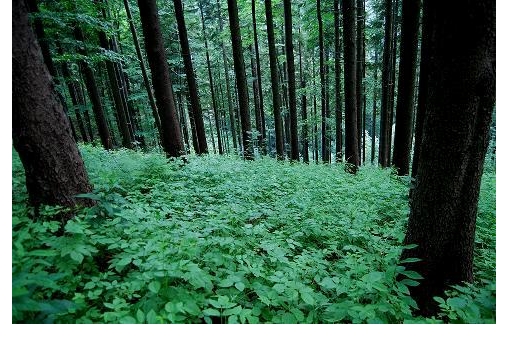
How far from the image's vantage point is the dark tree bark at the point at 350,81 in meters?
9.53

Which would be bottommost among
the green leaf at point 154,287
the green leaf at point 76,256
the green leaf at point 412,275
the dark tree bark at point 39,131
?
the green leaf at point 412,275

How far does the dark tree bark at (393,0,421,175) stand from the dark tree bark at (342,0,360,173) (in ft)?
5.74

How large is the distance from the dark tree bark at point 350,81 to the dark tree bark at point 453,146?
7.53 m

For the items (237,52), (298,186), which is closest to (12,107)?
(298,186)

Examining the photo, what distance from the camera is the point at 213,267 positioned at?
302 cm

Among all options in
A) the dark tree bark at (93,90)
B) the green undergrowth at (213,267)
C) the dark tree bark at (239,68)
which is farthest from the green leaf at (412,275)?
the dark tree bark at (93,90)

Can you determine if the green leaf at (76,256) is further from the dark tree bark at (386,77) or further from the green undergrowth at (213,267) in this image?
the dark tree bark at (386,77)

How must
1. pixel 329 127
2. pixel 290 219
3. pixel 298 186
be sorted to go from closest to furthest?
pixel 290 219 → pixel 298 186 → pixel 329 127

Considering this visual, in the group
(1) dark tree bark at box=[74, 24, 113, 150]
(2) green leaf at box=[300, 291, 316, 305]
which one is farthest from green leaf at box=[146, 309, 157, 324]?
(1) dark tree bark at box=[74, 24, 113, 150]

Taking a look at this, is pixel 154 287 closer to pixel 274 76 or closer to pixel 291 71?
pixel 274 76
